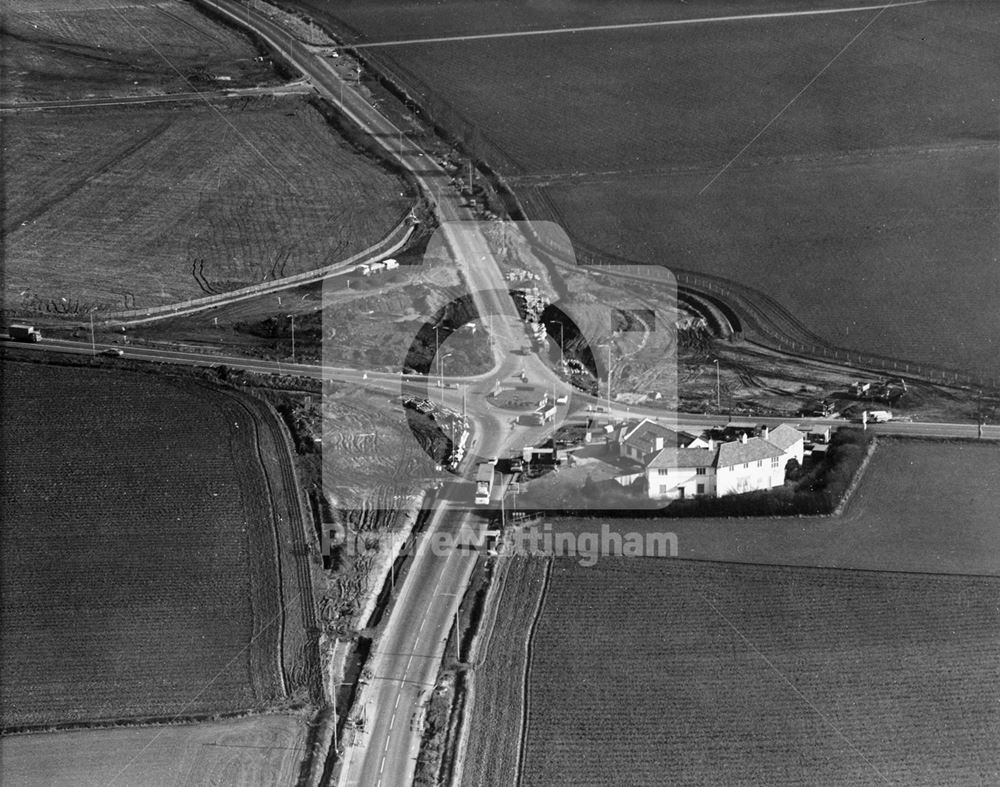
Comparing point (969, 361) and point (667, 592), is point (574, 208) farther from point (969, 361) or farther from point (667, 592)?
point (667, 592)

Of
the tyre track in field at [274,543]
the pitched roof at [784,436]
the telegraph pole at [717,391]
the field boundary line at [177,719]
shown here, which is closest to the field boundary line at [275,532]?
the tyre track in field at [274,543]

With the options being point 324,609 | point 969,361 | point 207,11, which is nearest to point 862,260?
point 969,361

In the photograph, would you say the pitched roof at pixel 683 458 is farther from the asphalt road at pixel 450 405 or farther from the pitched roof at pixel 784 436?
the asphalt road at pixel 450 405

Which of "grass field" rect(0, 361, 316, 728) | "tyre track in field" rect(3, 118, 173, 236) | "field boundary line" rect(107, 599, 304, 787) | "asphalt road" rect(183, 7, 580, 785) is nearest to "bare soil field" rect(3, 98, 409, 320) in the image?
"tyre track in field" rect(3, 118, 173, 236)

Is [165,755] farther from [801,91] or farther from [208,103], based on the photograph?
[208,103]

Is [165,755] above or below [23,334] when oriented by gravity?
below

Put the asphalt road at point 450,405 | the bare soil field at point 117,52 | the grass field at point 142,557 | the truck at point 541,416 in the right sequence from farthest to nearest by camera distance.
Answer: the bare soil field at point 117,52, the truck at point 541,416, the grass field at point 142,557, the asphalt road at point 450,405

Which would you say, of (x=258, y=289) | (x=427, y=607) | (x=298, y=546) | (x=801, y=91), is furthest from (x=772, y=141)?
(x=427, y=607)
